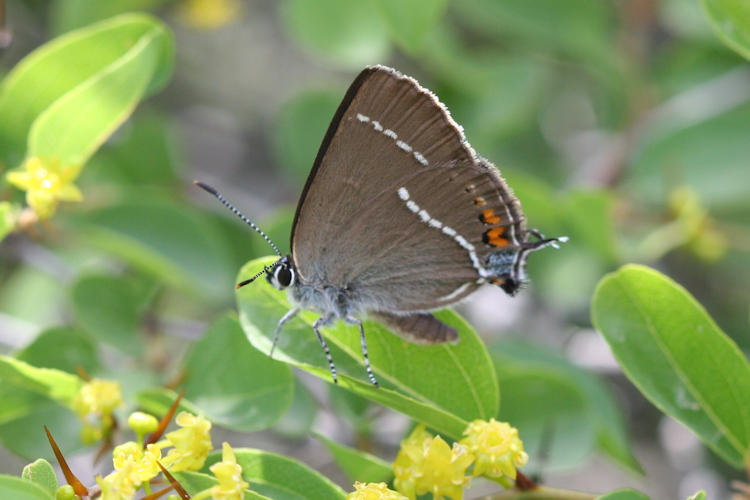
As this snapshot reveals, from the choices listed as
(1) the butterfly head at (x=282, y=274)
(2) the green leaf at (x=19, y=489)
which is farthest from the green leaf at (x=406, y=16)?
(2) the green leaf at (x=19, y=489)

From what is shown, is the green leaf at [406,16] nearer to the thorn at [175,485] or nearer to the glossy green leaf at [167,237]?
the glossy green leaf at [167,237]

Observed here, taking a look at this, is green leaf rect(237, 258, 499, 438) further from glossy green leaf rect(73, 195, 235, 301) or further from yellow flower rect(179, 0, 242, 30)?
yellow flower rect(179, 0, 242, 30)

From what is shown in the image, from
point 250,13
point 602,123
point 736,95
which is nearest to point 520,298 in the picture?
point 602,123

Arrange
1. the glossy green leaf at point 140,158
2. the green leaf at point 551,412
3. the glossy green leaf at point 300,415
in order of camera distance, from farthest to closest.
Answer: the glossy green leaf at point 140,158
the glossy green leaf at point 300,415
the green leaf at point 551,412

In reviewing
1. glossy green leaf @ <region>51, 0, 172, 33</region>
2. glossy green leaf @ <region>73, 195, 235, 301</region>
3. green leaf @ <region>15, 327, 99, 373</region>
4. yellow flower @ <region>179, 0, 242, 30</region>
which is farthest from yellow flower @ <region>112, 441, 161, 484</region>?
yellow flower @ <region>179, 0, 242, 30</region>

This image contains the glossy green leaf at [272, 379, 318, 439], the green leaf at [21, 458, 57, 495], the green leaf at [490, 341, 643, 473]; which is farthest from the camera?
the glossy green leaf at [272, 379, 318, 439]

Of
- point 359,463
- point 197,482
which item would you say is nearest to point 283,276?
point 359,463
